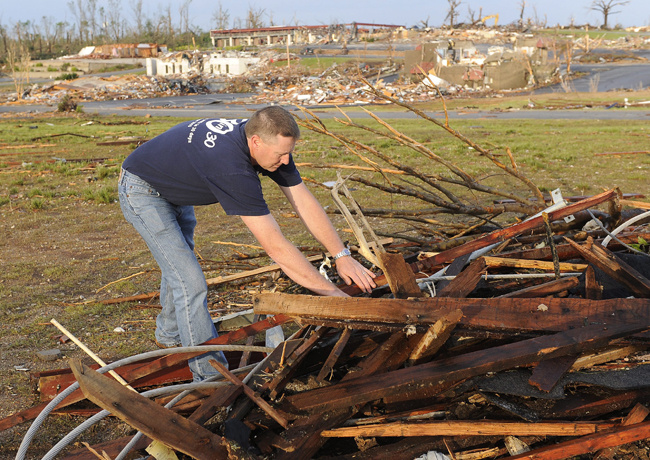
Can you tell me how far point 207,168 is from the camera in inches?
117

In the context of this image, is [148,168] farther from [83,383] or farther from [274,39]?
[274,39]

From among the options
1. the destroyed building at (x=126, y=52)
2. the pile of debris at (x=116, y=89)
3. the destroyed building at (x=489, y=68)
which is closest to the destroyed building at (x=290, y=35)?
the destroyed building at (x=126, y=52)

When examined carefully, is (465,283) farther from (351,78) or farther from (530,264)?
(351,78)

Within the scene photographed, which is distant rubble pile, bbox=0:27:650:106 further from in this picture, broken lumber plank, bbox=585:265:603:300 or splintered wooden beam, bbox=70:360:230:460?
splintered wooden beam, bbox=70:360:230:460

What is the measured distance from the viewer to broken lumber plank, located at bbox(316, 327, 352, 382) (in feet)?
7.80

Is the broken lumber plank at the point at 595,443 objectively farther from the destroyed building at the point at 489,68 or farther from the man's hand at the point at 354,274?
the destroyed building at the point at 489,68

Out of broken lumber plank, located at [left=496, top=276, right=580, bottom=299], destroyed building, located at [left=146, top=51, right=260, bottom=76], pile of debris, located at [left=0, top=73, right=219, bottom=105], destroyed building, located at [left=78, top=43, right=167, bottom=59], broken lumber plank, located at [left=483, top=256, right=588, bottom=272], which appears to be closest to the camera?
broken lumber plank, located at [left=496, top=276, right=580, bottom=299]

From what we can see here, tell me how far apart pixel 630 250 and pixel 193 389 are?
2702 mm

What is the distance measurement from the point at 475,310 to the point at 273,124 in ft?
4.46

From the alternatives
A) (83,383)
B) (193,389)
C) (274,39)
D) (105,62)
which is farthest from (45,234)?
(274,39)

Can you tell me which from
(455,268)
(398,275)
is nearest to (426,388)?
(398,275)

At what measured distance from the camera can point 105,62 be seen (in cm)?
5219

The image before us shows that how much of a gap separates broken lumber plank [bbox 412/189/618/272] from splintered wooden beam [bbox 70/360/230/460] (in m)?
1.71

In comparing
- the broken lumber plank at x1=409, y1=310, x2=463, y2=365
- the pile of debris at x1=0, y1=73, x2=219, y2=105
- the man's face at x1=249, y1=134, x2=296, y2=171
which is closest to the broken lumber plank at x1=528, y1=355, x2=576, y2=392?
the broken lumber plank at x1=409, y1=310, x2=463, y2=365
